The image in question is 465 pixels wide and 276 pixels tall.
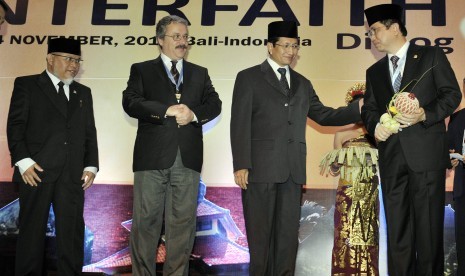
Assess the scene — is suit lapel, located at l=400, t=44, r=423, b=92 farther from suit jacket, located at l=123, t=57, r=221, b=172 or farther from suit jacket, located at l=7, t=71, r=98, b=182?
suit jacket, located at l=7, t=71, r=98, b=182

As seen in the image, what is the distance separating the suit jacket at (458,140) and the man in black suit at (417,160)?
122cm

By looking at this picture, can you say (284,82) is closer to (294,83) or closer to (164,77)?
(294,83)

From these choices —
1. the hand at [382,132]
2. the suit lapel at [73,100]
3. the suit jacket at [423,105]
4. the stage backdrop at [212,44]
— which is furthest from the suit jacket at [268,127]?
the suit lapel at [73,100]

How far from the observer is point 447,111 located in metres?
3.10

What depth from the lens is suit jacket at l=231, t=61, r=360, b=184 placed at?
11.9ft

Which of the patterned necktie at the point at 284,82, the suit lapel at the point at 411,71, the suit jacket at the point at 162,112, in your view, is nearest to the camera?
the suit lapel at the point at 411,71

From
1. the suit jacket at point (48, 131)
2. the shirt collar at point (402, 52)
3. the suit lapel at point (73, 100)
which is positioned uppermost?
the shirt collar at point (402, 52)

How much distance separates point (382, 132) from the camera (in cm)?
314

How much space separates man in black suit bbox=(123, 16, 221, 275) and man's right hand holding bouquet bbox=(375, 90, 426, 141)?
4.01 feet

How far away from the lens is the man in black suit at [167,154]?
3.64 m

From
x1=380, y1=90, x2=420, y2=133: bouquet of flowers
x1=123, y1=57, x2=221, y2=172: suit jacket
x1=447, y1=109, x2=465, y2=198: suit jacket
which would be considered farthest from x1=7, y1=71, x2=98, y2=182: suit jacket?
x1=447, y1=109, x2=465, y2=198: suit jacket

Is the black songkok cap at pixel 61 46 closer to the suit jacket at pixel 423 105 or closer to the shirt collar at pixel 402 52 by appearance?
the suit jacket at pixel 423 105

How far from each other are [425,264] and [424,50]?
4.07ft

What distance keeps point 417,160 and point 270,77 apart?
3.88 feet
